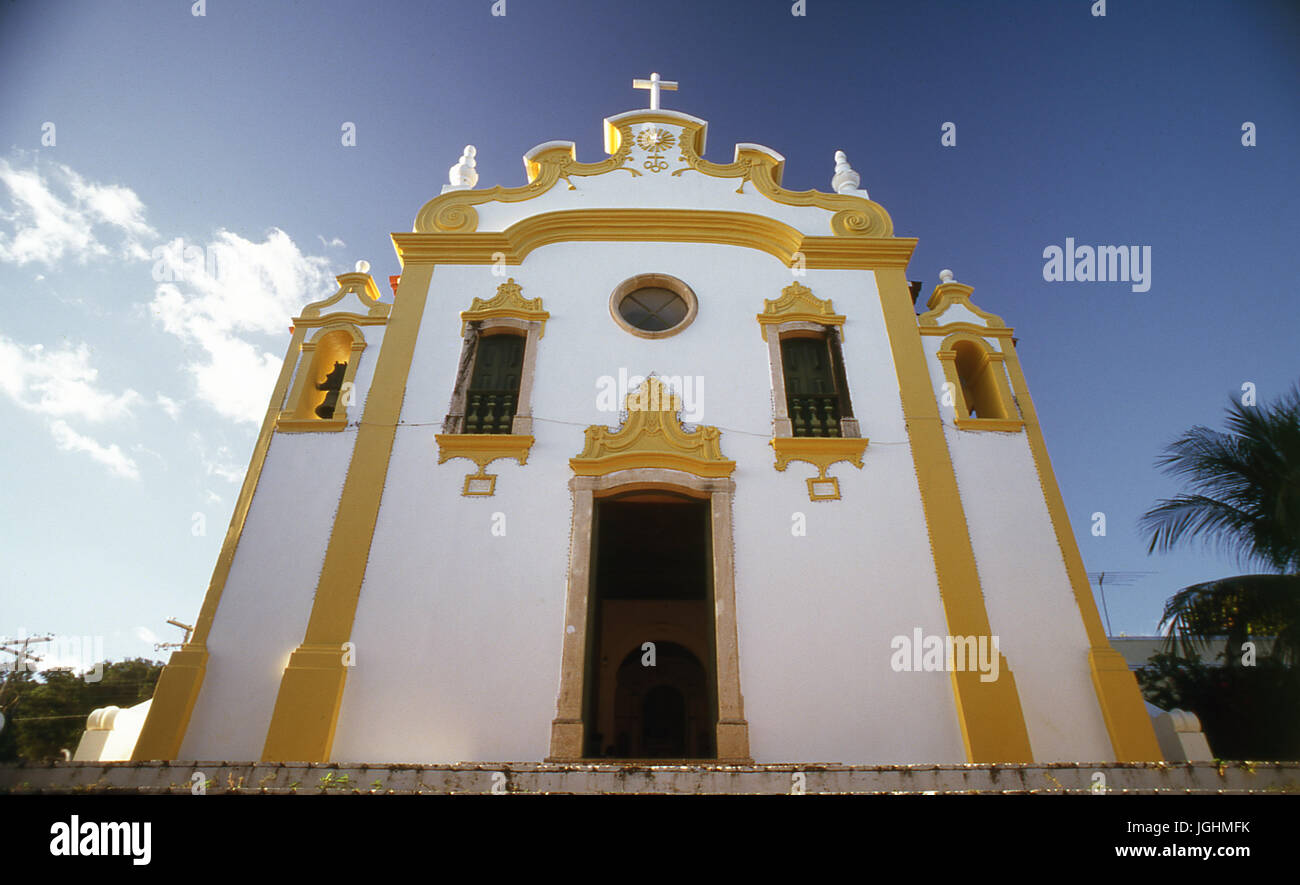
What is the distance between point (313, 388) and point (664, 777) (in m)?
7.42

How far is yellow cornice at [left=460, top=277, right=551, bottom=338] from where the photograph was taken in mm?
9070

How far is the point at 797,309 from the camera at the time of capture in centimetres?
925

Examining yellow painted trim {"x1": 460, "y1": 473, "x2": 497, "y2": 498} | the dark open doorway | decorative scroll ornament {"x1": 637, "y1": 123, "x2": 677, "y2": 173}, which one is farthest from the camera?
decorative scroll ornament {"x1": 637, "y1": 123, "x2": 677, "y2": 173}

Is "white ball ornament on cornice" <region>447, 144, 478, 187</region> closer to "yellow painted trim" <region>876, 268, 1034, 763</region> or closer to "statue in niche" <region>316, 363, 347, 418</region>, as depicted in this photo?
"statue in niche" <region>316, 363, 347, 418</region>

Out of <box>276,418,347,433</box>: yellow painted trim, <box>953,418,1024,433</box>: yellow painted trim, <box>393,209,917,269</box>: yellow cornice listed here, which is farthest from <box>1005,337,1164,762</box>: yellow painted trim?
<box>276,418,347,433</box>: yellow painted trim

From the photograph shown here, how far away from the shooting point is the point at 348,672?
6711 mm

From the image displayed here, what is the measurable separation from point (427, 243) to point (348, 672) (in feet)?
20.0

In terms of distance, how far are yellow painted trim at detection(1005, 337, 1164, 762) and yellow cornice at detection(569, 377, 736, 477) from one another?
388 centimetres

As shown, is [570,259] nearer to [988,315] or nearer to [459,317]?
[459,317]

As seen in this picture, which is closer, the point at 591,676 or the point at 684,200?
the point at 591,676
